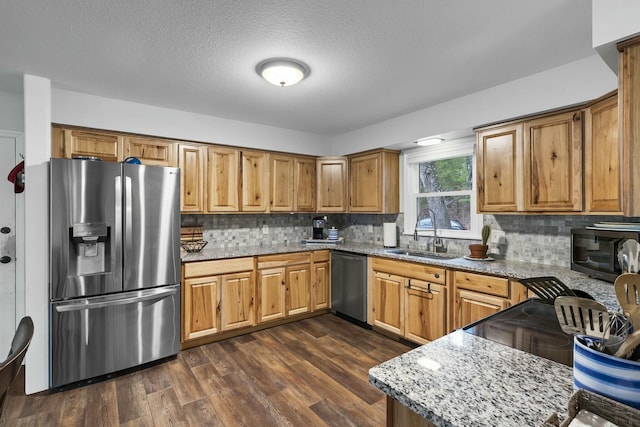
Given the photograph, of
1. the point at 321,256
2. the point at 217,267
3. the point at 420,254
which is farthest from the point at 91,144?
the point at 420,254

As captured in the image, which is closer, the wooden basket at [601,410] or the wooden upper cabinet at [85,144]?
the wooden basket at [601,410]

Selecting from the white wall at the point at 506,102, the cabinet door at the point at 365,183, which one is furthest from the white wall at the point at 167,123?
the white wall at the point at 506,102

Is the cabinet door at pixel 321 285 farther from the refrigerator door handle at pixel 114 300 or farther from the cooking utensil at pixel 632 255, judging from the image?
the cooking utensil at pixel 632 255

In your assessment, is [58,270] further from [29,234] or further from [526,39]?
[526,39]

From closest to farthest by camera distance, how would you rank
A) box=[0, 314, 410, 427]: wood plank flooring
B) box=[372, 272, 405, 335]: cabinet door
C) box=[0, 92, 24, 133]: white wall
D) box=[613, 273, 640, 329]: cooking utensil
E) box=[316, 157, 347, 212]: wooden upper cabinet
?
box=[613, 273, 640, 329]: cooking utensil, box=[0, 314, 410, 427]: wood plank flooring, box=[0, 92, 24, 133]: white wall, box=[372, 272, 405, 335]: cabinet door, box=[316, 157, 347, 212]: wooden upper cabinet

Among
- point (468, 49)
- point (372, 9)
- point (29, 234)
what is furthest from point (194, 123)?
point (468, 49)

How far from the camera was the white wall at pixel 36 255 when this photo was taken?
2309mm

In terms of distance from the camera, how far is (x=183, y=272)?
9.80ft

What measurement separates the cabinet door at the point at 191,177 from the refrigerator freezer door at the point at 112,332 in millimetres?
914

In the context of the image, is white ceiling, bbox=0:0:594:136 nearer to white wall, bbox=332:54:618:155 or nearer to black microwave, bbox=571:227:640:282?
white wall, bbox=332:54:618:155

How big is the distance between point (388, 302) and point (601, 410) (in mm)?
2788

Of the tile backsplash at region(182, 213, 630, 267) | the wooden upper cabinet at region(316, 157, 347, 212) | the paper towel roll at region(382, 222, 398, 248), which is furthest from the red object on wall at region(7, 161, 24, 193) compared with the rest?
the paper towel roll at region(382, 222, 398, 248)

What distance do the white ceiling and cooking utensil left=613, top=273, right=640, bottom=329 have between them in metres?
1.56

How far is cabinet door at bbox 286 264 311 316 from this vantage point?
12.1 feet
